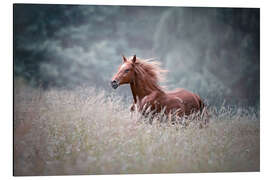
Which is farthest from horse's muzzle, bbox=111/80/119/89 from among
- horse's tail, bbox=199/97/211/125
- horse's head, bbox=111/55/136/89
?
horse's tail, bbox=199/97/211/125

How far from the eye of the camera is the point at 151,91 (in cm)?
468

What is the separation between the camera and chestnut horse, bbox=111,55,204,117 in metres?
4.59

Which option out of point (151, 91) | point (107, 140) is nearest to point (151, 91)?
point (151, 91)

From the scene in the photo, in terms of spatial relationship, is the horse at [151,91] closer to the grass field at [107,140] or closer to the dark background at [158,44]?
the dark background at [158,44]

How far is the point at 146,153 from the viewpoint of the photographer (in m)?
4.33

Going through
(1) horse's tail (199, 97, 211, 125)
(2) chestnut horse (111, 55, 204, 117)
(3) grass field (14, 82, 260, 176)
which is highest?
(2) chestnut horse (111, 55, 204, 117)

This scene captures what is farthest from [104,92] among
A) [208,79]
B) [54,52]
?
[208,79]

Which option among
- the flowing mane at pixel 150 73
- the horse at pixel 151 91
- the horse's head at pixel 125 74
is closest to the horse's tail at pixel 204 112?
the horse at pixel 151 91

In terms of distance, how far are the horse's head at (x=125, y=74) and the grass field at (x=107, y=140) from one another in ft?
1.06

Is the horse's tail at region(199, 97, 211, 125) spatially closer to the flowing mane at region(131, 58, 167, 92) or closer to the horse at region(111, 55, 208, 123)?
the horse at region(111, 55, 208, 123)

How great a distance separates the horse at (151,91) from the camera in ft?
15.0

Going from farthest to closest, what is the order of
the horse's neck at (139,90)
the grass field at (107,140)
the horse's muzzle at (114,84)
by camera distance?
the horse's neck at (139,90) < the horse's muzzle at (114,84) < the grass field at (107,140)

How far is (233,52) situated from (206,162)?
1.76 m

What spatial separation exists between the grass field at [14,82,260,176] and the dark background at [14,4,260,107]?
30cm
